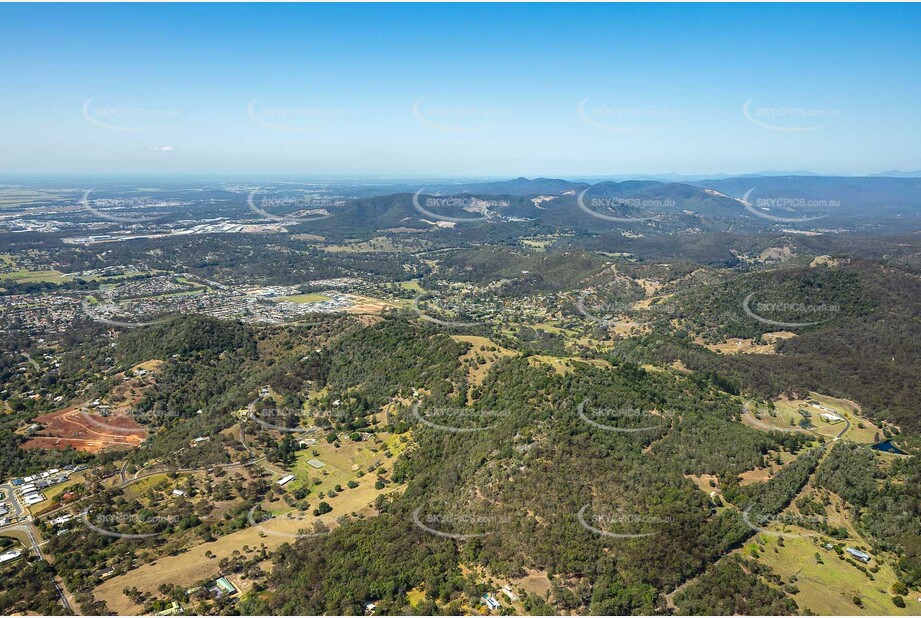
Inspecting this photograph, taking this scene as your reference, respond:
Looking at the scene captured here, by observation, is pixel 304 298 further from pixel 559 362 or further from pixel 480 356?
pixel 559 362

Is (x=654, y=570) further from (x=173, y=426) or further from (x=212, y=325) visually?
(x=212, y=325)

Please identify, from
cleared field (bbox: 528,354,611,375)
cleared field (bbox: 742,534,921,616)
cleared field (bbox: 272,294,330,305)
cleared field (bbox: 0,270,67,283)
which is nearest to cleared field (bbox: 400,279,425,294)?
cleared field (bbox: 272,294,330,305)

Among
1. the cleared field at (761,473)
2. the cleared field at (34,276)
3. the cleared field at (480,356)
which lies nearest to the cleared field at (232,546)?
the cleared field at (480,356)

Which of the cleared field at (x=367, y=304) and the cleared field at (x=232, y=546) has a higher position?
the cleared field at (x=367, y=304)

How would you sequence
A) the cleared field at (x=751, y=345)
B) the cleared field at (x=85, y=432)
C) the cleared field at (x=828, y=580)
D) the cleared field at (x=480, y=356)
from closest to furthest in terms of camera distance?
the cleared field at (x=828, y=580) < the cleared field at (x=85, y=432) < the cleared field at (x=480, y=356) < the cleared field at (x=751, y=345)

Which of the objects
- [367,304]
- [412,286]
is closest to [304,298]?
[367,304]

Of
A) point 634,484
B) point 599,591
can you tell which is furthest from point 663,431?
point 599,591

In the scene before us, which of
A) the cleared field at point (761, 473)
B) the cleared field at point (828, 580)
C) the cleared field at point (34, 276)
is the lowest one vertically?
the cleared field at point (828, 580)

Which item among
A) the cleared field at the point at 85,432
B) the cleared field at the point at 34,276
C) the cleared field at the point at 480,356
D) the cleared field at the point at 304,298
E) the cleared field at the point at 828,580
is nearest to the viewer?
the cleared field at the point at 828,580

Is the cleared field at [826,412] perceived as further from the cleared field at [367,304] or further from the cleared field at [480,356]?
the cleared field at [367,304]
